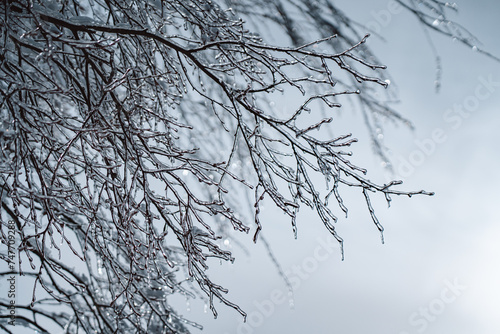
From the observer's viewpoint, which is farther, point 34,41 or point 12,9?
point 12,9

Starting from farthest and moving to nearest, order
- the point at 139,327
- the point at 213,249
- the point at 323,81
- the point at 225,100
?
the point at 225,100
the point at 139,327
the point at 213,249
the point at 323,81

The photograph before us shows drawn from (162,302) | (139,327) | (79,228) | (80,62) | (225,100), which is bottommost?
(139,327)

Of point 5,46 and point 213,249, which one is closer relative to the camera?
point 5,46

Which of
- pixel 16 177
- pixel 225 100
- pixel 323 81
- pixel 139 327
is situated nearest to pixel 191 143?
pixel 225 100

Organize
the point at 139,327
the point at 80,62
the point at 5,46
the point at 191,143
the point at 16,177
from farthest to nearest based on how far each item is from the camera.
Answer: the point at 191,143
the point at 139,327
the point at 80,62
the point at 16,177
the point at 5,46

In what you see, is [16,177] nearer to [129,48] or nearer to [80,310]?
[129,48]

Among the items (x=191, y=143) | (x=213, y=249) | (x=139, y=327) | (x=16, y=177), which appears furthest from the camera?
(x=191, y=143)

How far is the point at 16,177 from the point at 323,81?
1295 mm

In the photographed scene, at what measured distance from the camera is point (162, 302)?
9.50 feet

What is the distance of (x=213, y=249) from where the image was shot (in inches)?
72.7

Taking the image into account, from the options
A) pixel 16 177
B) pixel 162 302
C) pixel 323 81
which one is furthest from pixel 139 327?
pixel 323 81

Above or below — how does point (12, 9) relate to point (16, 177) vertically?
above

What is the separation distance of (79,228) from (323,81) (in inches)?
76.1

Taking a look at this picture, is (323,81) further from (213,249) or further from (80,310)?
(80,310)
